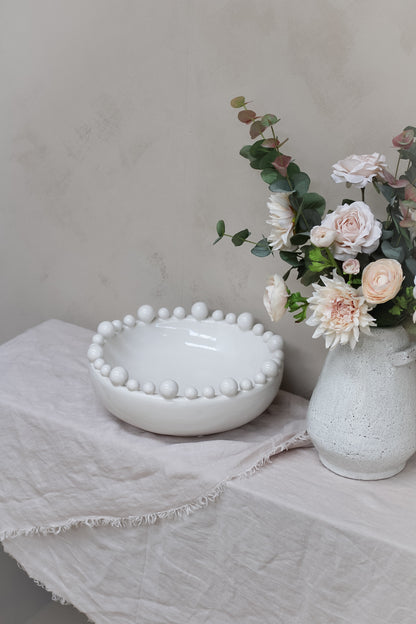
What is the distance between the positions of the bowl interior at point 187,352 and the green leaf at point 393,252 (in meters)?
0.38

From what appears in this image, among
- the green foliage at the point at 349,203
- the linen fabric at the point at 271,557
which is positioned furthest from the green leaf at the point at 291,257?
the linen fabric at the point at 271,557

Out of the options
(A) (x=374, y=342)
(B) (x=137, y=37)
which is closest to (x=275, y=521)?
(A) (x=374, y=342)

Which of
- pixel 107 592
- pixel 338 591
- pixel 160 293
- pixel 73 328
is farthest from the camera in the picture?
pixel 73 328

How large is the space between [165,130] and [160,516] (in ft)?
2.34

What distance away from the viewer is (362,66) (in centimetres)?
122

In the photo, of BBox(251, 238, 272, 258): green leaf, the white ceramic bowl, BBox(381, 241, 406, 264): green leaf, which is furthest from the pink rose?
the white ceramic bowl

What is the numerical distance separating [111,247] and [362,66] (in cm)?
66

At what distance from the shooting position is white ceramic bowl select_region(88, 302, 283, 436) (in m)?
1.23

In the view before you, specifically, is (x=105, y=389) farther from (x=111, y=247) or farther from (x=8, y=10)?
(x=8, y=10)

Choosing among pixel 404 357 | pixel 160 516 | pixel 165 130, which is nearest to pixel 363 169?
pixel 404 357

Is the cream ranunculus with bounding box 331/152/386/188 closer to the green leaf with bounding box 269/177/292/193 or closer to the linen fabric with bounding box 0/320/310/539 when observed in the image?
the green leaf with bounding box 269/177/292/193

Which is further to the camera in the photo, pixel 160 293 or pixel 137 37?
pixel 160 293

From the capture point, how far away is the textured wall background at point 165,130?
1243mm

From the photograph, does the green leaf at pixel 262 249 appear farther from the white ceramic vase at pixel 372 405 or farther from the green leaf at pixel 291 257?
the white ceramic vase at pixel 372 405
